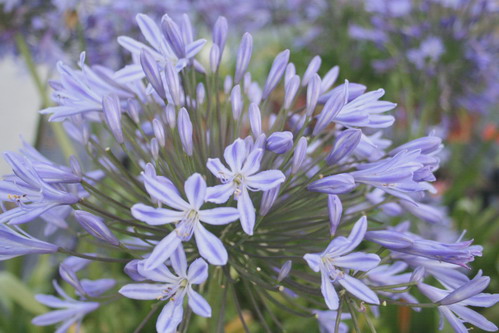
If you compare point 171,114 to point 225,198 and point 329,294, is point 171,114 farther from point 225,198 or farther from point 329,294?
point 329,294

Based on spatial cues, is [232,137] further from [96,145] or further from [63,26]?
[63,26]

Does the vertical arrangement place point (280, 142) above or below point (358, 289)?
above

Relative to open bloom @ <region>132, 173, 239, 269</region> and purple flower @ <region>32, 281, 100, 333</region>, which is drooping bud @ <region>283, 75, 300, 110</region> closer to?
open bloom @ <region>132, 173, 239, 269</region>

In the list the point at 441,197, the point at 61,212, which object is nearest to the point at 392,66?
the point at 441,197

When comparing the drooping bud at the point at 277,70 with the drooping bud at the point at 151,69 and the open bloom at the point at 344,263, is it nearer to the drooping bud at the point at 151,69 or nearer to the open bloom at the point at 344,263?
the drooping bud at the point at 151,69

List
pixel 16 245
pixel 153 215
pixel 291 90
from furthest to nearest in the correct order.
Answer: pixel 291 90
pixel 16 245
pixel 153 215

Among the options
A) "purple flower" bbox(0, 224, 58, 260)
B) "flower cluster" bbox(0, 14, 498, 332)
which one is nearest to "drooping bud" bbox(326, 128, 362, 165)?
"flower cluster" bbox(0, 14, 498, 332)

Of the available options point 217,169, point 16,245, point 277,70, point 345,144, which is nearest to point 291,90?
point 277,70
